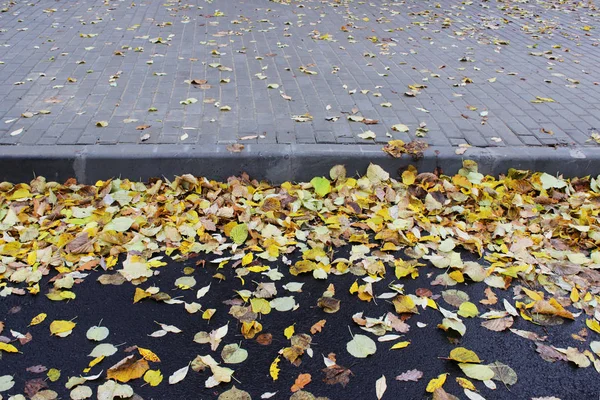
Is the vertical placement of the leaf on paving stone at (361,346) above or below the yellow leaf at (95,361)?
below

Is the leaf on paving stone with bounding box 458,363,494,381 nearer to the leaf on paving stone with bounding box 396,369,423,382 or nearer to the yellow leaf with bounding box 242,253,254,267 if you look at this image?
the leaf on paving stone with bounding box 396,369,423,382

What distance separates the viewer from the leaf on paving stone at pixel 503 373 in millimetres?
2166

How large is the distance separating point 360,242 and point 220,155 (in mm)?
1246

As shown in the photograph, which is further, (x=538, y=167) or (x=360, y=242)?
(x=538, y=167)

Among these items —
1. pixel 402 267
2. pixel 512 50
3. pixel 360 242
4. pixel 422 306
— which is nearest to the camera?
pixel 422 306

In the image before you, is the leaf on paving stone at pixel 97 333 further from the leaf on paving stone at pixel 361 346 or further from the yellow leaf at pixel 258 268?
the leaf on paving stone at pixel 361 346

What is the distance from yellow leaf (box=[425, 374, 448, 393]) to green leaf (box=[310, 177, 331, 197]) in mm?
1645

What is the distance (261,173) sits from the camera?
145 inches

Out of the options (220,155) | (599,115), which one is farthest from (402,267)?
(599,115)

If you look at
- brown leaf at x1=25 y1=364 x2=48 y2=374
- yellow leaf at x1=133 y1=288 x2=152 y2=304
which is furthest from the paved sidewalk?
brown leaf at x1=25 y1=364 x2=48 y2=374

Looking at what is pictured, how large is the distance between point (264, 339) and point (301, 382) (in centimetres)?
32

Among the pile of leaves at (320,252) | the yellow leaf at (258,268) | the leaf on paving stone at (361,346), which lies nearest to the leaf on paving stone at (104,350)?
the pile of leaves at (320,252)

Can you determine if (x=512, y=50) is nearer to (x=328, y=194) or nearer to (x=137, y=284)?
(x=328, y=194)

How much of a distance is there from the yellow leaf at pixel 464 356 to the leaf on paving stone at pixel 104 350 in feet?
5.14
